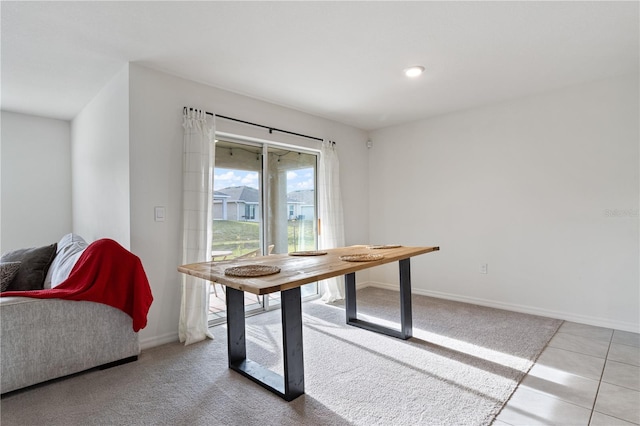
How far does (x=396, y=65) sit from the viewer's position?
9.18 feet

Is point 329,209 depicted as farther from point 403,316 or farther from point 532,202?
point 532,202

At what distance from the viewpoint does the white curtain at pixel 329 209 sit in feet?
13.8

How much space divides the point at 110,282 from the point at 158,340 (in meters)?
0.76

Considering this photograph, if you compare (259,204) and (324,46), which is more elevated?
(324,46)

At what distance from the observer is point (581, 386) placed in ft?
6.80

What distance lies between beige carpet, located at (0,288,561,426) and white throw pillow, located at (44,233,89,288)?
0.76m

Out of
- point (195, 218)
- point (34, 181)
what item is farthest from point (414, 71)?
point (34, 181)

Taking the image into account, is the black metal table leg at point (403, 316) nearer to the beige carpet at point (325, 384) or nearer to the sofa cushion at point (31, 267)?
the beige carpet at point (325, 384)

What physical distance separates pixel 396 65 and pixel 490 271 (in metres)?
2.59

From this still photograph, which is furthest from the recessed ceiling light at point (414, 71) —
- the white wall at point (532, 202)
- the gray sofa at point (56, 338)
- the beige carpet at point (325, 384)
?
the gray sofa at point (56, 338)

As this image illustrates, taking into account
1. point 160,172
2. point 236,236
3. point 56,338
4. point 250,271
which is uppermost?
point 160,172

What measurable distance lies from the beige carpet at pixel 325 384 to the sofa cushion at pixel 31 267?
0.93 m

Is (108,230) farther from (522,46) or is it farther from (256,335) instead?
(522,46)

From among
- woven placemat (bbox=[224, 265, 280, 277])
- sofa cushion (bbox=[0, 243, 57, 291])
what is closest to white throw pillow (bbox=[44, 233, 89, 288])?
sofa cushion (bbox=[0, 243, 57, 291])
